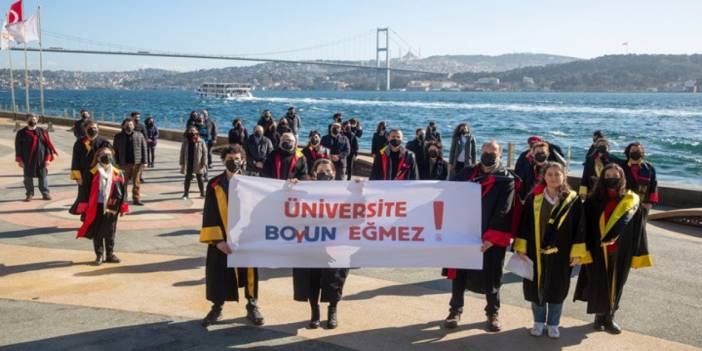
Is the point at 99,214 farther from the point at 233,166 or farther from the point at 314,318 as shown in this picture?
the point at 314,318

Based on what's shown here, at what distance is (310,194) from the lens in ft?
21.5

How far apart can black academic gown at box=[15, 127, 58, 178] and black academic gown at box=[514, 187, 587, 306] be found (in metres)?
10.1

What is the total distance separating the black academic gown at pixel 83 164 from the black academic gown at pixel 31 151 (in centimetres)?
351

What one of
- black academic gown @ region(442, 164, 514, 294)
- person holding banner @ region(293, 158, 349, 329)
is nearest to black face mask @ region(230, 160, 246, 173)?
person holding banner @ region(293, 158, 349, 329)

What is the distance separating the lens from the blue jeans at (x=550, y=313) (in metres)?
6.29

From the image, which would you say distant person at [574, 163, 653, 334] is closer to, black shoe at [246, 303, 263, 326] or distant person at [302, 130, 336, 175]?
black shoe at [246, 303, 263, 326]

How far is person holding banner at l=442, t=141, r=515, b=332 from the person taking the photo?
628 cm

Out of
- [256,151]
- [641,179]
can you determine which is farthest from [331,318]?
[256,151]

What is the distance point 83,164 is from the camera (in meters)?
9.89

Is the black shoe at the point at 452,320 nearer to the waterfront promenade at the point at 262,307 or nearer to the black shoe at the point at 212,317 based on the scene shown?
the waterfront promenade at the point at 262,307

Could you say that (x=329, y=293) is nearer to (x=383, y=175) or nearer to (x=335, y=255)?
(x=335, y=255)

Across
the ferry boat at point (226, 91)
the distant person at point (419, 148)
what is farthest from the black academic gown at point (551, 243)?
the ferry boat at point (226, 91)

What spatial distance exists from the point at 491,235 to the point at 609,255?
1.10 meters

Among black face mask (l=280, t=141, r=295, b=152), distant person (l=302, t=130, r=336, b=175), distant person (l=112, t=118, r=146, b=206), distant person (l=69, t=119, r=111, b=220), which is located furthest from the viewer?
distant person (l=112, t=118, r=146, b=206)
